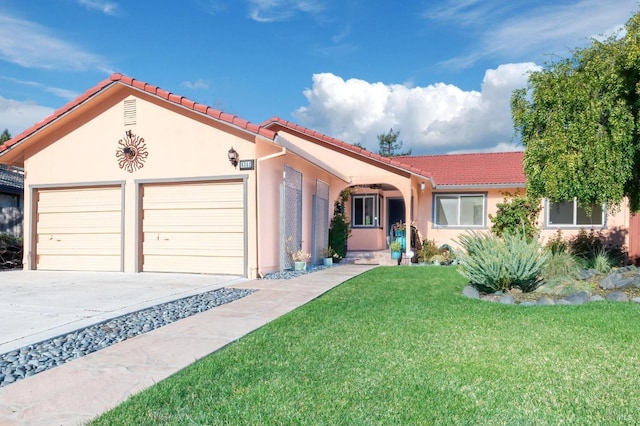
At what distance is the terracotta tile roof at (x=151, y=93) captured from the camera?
34.2 ft

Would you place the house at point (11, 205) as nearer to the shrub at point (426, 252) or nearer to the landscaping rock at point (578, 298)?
the shrub at point (426, 252)

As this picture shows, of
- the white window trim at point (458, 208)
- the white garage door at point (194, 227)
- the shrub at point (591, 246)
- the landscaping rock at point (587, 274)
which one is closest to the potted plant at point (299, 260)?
the white garage door at point (194, 227)

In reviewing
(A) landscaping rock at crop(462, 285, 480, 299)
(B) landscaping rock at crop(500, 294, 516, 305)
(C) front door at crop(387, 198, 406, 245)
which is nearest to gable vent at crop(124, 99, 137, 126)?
(A) landscaping rock at crop(462, 285, 480, 299)

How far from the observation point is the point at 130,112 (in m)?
11.7

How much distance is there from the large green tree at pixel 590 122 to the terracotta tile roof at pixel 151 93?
638 centimetres

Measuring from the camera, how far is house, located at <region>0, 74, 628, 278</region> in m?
10.9

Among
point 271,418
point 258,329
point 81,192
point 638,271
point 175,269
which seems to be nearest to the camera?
point 271,418

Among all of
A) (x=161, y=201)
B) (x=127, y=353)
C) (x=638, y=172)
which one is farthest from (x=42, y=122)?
(x=638, y=172)

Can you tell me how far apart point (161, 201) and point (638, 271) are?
1139 cm

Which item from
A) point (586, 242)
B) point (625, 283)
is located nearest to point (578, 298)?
point (625, 283)

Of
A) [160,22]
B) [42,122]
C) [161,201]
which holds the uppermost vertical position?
[160,22]

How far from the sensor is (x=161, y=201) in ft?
38.1

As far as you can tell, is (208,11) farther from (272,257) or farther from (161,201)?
(272,257)

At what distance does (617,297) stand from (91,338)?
8.58m
